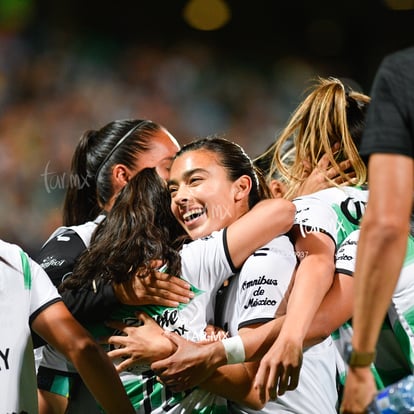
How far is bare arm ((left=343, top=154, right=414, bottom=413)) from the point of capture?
174 centimetres

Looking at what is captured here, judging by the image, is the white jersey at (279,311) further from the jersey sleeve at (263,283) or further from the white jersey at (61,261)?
the white jersey at (61,261)

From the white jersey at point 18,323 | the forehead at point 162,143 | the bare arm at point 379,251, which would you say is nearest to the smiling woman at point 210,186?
the forehead at point 162,143

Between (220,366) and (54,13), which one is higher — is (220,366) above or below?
below

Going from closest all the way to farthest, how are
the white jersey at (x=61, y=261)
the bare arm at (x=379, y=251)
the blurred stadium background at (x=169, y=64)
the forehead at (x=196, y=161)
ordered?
the bare arm at (x=379, y=251)
the white jersey at (x=61, y=261)
the forehead at (x=196, y=161)
the blurred stadium background at (x=169, y=64)

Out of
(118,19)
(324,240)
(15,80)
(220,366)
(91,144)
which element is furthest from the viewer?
(118,19)

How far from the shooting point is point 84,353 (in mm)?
2143

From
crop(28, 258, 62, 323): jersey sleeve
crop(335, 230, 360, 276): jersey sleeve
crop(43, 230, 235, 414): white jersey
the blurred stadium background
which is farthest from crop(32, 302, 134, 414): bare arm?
the blurred stadium background

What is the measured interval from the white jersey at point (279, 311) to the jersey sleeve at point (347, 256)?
0.50 ft

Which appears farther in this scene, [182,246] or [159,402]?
[182,246]

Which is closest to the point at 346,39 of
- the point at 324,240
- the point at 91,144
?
the point at 91,144

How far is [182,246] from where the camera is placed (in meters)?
2.72

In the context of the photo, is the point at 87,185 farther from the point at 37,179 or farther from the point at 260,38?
the point at 260,38

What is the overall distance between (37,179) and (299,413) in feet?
16.4

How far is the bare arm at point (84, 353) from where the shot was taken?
2.13 metres
